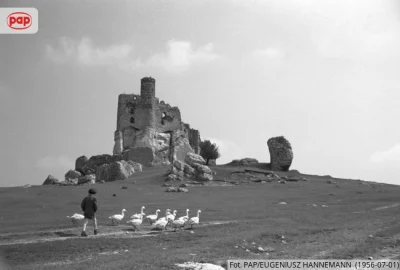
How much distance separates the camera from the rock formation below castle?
79.1 m

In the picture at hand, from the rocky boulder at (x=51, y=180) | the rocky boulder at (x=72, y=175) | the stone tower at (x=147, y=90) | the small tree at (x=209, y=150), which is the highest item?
the stone tower at (x=147, y=90)

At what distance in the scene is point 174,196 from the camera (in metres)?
38.5

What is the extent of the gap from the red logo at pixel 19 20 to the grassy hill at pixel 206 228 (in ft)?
31.0

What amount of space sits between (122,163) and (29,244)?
3908 centimetres

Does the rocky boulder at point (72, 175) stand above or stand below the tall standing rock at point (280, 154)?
below

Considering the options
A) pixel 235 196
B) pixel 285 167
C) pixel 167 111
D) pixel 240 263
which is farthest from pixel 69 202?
pixel 167 111

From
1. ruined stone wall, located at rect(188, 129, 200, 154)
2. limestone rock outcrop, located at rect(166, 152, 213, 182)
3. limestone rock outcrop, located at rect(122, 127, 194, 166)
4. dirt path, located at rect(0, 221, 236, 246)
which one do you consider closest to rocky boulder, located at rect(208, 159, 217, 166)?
limestone rock outcrop, located at rect(122, 127, 194, 166)

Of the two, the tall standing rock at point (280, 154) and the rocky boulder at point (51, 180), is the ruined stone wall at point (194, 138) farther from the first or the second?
the rocky boulder at point (51, 180)

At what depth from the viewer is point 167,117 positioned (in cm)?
8600

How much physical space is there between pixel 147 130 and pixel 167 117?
7.72 m

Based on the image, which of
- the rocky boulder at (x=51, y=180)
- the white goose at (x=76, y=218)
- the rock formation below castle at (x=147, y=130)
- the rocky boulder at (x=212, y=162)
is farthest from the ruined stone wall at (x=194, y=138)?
the white goose at (x=76, y=218)

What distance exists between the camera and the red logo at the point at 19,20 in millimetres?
19203

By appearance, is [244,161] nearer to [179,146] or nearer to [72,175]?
[179,146]

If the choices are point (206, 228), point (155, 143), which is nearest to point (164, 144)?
point (155, 143)
